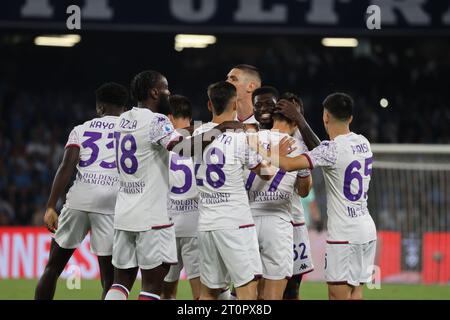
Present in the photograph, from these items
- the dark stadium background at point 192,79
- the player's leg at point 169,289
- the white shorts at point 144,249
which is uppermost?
the dark stadium background at point 192,79

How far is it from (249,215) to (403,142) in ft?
46.2

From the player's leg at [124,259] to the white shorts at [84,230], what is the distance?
0.60 metres

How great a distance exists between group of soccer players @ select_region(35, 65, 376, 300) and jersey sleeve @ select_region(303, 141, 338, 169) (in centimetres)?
1

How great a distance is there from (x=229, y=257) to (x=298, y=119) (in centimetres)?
141

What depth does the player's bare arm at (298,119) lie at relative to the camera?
8.48 metres

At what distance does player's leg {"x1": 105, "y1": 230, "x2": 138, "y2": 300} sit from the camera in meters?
8.20

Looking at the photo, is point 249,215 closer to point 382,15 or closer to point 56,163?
point 382,15

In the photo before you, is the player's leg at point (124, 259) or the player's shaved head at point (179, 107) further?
the player's shaved head at point (179, 107)

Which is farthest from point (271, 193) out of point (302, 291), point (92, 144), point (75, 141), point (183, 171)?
point (302, 291)

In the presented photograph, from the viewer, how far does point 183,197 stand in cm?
938

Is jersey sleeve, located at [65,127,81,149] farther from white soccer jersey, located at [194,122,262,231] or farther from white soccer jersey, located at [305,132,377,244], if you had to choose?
white soccer jersey, located at [305,132,377,244]

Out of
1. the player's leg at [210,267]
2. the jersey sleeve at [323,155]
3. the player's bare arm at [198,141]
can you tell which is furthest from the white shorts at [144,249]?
the jersey sleeve at [323,155]

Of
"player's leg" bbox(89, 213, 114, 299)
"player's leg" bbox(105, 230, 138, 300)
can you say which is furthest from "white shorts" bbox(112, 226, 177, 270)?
"player's leg" bbox(89, 213, 114, 299)

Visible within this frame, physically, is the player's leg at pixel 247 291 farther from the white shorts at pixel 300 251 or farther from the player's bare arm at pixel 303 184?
the white shorts at pixel 300 251
